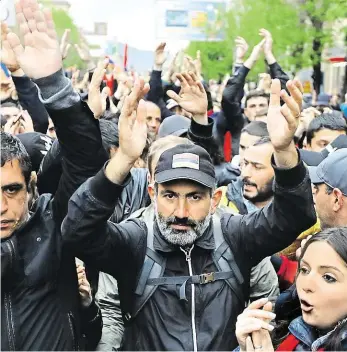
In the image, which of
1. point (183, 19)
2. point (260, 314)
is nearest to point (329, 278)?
point (260, 314)

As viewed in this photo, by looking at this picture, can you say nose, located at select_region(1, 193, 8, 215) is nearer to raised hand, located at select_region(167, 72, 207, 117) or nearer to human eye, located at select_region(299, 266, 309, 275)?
human eye, located at select_region(299, 266, 309, 275)

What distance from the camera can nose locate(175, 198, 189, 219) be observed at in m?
2.63

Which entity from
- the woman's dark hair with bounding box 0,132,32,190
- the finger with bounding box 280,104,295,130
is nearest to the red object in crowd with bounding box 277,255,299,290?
the finger with bounding box 280,104,295,130

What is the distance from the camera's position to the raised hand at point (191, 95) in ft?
13.1

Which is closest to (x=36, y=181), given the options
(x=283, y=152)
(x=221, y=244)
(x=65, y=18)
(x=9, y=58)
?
(x=221, y=244)

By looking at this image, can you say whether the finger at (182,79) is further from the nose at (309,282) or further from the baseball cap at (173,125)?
the nose at (309,282)

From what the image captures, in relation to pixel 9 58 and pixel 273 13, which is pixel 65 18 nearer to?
pixel 273 13

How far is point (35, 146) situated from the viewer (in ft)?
11.8

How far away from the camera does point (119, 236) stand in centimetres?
257

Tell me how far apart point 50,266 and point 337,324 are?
1146mm

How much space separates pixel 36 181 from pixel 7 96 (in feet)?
13.2

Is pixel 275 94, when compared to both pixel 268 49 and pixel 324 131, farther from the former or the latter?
pixel 268 49

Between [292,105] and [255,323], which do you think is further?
[292,105]

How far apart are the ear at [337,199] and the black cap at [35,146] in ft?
5.29
